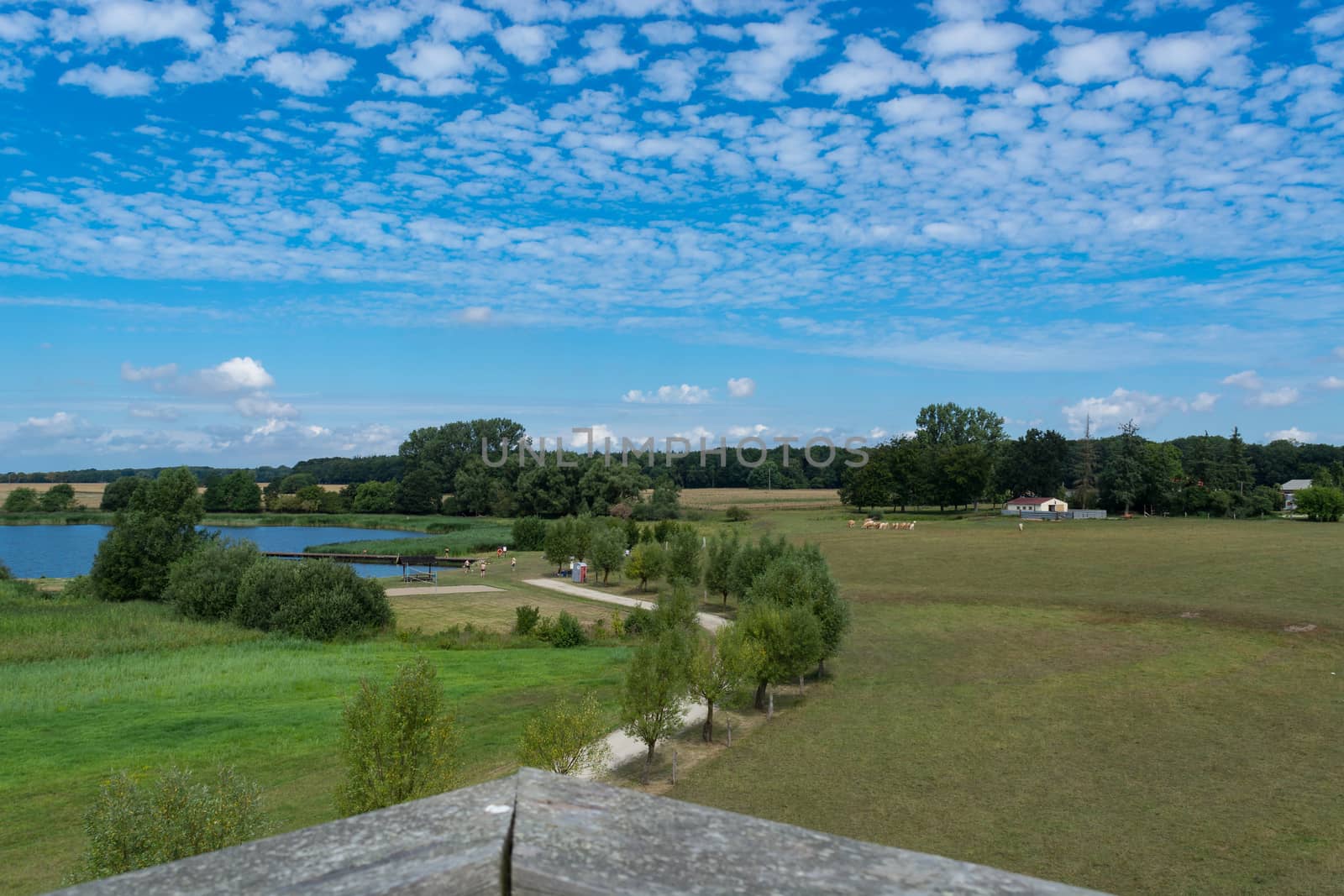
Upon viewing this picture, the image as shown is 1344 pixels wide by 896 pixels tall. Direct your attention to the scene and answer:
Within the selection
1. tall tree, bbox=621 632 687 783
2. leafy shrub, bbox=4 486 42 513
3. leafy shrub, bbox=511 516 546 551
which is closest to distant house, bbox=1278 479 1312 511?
leafy shrub, bbox=511 516 546 551

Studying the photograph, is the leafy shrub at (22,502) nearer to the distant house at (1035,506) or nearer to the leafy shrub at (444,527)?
the leafy shrub at (444,527)

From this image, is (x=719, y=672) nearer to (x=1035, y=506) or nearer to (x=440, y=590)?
(x=440, y=590)

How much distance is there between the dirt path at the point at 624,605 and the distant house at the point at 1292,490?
91306 millimetres

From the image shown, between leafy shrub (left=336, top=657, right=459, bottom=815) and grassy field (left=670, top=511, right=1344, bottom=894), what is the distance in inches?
305

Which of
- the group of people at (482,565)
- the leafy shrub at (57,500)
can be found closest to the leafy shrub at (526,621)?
the group of people at (482,565)

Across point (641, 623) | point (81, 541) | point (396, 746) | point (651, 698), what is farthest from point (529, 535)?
point (396, 746)

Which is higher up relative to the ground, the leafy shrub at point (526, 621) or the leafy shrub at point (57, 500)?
the leafy shrub at point (57, 500)

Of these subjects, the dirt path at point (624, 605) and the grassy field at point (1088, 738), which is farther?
the dirt path at point (624, 605)

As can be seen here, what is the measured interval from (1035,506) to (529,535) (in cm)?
6384

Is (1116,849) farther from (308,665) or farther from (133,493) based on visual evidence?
(133,493)

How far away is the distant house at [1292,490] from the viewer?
10760 cm

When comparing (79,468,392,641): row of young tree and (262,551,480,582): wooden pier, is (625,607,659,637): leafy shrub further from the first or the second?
(262,551,480,582): wooden pier

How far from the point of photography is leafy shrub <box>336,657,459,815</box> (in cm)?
1243

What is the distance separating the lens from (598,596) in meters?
51.6
